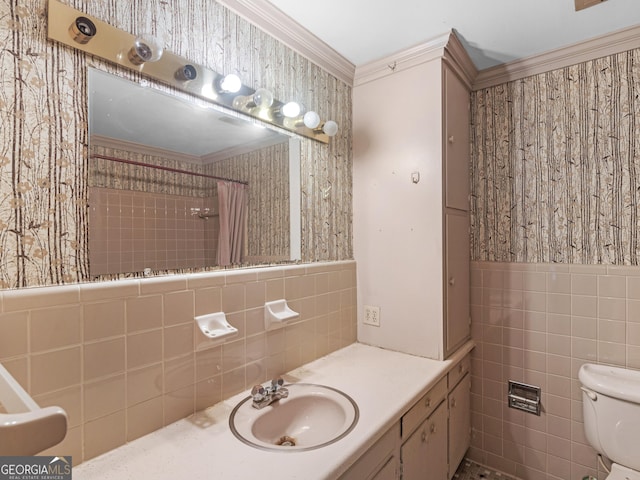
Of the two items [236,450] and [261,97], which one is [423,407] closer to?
[236,450]

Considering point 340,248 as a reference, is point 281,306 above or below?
below

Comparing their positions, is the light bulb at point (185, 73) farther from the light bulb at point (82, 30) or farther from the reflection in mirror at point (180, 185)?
the light bulb at point (82, 30)

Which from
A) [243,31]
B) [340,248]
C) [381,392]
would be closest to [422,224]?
[340,248]

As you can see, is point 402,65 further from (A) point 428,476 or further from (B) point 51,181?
(A) point 428,476

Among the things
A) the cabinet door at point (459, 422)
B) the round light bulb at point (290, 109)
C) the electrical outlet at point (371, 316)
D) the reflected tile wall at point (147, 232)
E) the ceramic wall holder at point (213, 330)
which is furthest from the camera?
the electrical outlet at point (371, 316)

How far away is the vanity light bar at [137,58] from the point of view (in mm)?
869

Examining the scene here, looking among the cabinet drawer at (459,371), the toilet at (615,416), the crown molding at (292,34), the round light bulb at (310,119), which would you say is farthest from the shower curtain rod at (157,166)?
the toilet at (615,416)

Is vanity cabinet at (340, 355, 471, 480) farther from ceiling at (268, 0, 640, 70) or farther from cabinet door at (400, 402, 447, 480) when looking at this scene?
ceiling at (268, 0, 640, 70)

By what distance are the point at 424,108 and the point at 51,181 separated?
5.02ft

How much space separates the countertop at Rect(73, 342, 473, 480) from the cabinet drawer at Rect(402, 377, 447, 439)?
0.06 m

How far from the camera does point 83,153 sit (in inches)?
36.0

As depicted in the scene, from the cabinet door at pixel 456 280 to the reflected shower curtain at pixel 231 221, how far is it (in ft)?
3.27

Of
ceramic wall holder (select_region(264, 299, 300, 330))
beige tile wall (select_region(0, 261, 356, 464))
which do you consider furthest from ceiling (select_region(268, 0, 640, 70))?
ceramic wall holder (select_region(264, 299, 300, 330))

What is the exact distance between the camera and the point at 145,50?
3.18 feet
